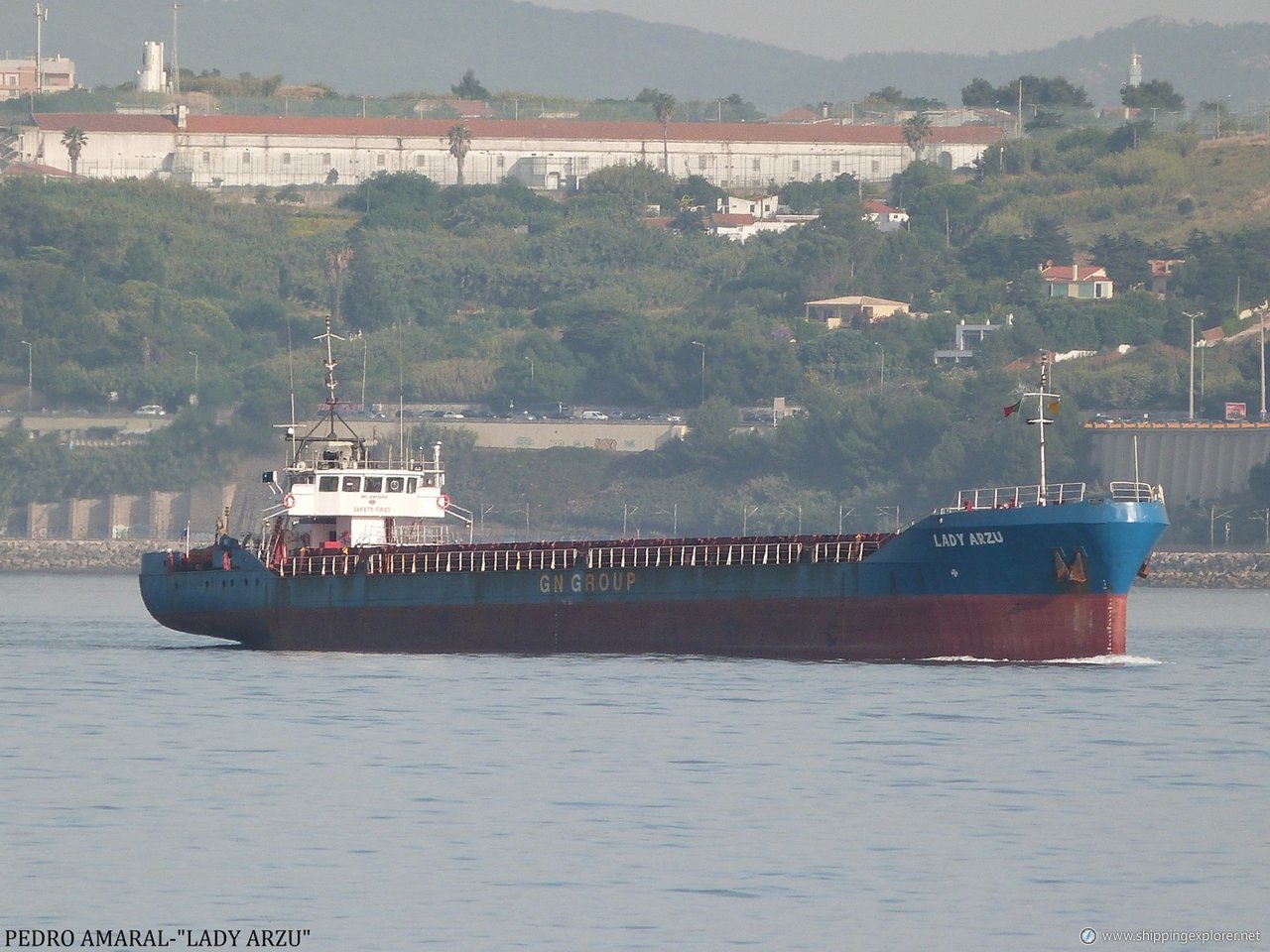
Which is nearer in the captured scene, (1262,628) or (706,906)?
(706,906)

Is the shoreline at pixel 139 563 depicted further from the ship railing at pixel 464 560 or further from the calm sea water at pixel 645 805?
the calm sea water at pixel 645 805

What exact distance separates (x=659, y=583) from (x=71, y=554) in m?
134

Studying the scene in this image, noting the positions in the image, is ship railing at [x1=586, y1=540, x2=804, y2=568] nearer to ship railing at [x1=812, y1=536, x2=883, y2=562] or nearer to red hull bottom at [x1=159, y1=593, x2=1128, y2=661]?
ship railing at [x1=812, y1=536, x2=883, y2=562]

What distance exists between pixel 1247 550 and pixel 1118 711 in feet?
416

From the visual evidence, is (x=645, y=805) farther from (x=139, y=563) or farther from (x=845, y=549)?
(x=139, y=563)

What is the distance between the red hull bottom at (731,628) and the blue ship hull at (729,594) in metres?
0.04

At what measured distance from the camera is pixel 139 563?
641 ft

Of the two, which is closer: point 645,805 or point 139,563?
point 645,805

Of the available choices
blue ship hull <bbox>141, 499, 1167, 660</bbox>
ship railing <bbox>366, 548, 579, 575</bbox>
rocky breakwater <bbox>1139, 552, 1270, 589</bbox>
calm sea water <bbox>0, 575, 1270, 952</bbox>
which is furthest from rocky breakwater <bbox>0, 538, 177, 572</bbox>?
calm sea water <bbox>0, 575, 1270, 952</bbox>

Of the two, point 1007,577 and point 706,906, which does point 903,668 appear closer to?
point 1007,577

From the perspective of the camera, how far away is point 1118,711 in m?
54.0

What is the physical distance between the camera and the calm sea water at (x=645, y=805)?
32.9m

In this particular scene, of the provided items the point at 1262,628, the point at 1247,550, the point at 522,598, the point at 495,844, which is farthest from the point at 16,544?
the point at 495,844

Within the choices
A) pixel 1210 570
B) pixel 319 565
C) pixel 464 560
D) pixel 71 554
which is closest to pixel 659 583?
pixel 464 560
